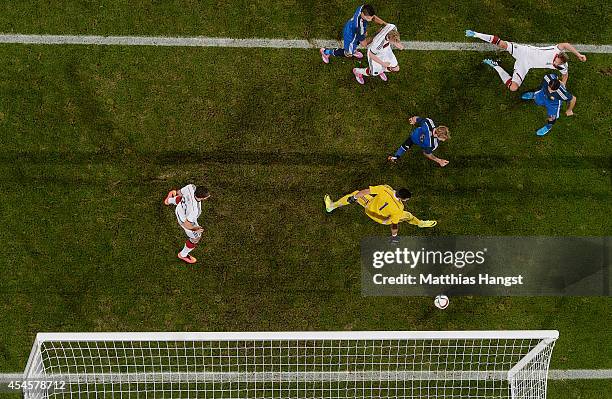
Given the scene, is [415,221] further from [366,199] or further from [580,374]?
[580,374]

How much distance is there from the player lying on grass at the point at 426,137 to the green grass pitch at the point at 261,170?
0.42 meters

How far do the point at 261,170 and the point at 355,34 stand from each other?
8.93ft

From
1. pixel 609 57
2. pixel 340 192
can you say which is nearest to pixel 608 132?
pixel 609 57

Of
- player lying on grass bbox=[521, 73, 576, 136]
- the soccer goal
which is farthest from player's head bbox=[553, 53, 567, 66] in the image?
the soccer goal

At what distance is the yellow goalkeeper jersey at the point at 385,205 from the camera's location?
8.79 m

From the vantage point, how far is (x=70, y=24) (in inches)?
390

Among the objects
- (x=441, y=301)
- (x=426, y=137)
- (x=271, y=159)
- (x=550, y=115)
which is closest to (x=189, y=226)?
(x=271, y=159)

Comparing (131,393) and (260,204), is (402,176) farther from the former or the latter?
(131,393)

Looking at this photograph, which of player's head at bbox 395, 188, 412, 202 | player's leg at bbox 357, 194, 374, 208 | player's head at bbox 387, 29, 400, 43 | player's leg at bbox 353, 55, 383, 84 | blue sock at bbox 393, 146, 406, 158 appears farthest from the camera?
blue sock at bbox 393, 146, 406, 158

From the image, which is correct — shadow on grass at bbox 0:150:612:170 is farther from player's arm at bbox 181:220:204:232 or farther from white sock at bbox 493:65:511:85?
player's arm at bbox 181:220:204:232

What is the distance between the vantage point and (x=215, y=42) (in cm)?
1011

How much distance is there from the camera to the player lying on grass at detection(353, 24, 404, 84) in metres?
8.98

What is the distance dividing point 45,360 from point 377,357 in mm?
5206

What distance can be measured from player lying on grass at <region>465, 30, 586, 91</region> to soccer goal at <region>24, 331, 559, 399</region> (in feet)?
14.3
